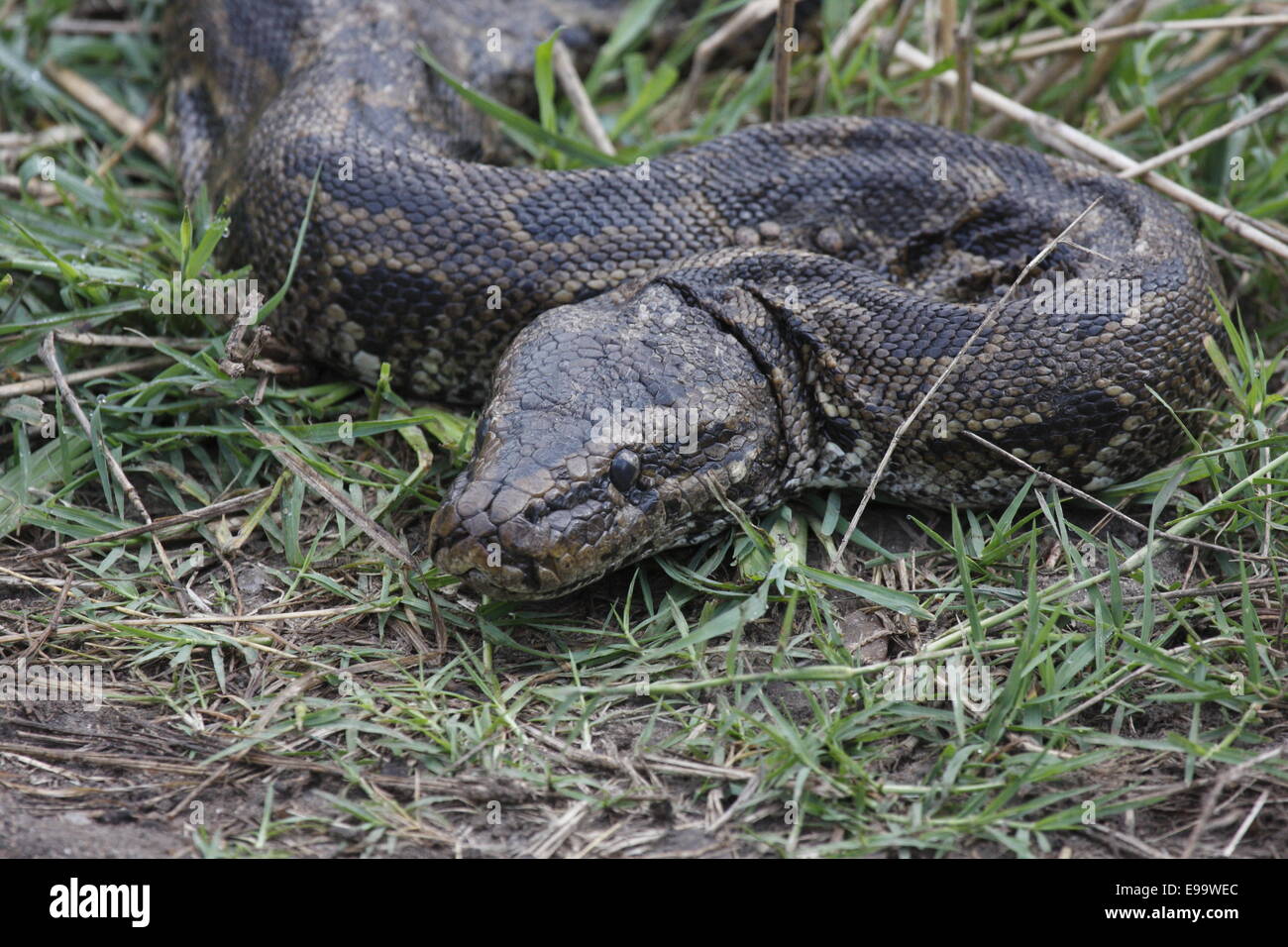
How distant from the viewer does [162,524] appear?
192 inches

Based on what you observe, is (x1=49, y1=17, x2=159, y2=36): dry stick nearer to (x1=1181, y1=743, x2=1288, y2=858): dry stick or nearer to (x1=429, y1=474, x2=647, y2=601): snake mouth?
(x1=429, y1=474, x2=647, y2=601): snake mouth

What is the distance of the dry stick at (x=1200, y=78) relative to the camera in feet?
22.4

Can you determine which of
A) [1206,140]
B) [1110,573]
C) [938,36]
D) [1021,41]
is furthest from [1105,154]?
[1110,573]

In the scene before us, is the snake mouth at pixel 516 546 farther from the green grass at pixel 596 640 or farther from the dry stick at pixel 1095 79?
the dry stick at pixel 1095 79

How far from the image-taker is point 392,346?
5539 millimetres

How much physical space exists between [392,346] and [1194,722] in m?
3.72

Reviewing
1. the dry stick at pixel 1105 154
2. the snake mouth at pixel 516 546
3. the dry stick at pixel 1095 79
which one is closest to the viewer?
the snake mouth at pixel 516 546

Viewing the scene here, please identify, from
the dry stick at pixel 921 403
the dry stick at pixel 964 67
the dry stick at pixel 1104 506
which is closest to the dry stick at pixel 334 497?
the dry stick at pixel 921 403
